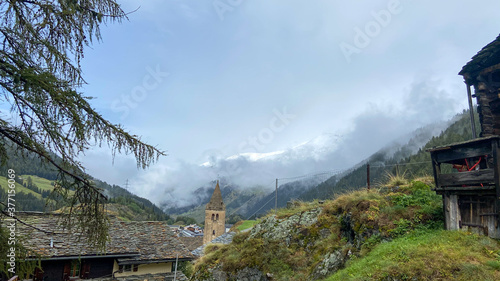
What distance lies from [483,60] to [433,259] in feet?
32.6

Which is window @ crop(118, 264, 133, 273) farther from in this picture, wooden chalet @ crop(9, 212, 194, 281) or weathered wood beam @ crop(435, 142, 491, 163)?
weathered wood beam @ crop(435, 142, 491, 163)

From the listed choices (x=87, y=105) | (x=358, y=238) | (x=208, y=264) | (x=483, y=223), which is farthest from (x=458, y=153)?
(x=208, y=264)

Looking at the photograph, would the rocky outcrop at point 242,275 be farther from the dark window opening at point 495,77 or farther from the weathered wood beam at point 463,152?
the dark window opening at point 495,77

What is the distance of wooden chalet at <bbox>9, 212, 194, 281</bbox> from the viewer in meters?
12.2

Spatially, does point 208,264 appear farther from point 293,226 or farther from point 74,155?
point 74,155

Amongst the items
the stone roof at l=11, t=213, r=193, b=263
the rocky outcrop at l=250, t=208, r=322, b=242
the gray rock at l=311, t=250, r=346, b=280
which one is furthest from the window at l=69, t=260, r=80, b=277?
the gray rock at l=311, t=250, r=346, b=280

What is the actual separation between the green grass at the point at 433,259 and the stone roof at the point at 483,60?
27.2 ft

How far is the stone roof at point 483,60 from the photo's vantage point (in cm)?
1161

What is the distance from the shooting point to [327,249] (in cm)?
1151

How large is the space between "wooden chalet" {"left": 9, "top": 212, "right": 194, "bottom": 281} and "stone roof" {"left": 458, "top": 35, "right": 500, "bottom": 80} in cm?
1727

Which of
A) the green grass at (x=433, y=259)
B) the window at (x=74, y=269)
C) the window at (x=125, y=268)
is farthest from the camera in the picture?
the window at (x=125, y=268)

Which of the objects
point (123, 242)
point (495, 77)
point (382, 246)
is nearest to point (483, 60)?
point (495, 77)

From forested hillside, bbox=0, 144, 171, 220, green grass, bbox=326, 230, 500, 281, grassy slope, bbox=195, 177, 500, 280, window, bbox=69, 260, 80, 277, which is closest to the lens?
forested hillside, bbox=0, 144, 171, 220

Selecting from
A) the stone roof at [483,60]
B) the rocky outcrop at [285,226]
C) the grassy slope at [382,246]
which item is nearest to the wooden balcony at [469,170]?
the grassy slope at [382,246]
